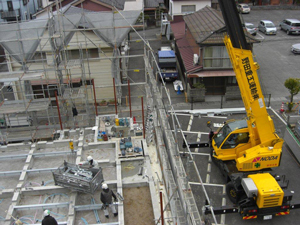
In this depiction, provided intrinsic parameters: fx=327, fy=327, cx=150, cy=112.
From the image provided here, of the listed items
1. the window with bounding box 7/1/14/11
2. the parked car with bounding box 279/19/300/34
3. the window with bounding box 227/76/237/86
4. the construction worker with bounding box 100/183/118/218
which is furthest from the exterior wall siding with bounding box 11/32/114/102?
the parked car with bounding box 279/19/300/34

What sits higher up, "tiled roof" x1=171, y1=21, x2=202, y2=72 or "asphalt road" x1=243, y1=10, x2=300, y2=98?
"tiled roof" x1=171, y1=21, x2=202, y2=72

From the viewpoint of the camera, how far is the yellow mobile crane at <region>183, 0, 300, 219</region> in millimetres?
14859

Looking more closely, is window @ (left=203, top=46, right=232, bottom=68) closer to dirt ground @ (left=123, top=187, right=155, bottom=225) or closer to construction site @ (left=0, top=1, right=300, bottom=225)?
construction site @ (left=0, top=1, right=300, bottom=225)

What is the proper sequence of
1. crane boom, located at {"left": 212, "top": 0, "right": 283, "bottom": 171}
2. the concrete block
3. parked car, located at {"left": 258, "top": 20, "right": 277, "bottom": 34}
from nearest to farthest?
1. the concrete block
2. crane boom, located at {"left": 212, "top": 0, "right": 283, "bottom": 171}
3. parked car, located at {"left": 258, "top": 20, "right": 277, "bottom": 34}

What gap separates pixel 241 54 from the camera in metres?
16.2

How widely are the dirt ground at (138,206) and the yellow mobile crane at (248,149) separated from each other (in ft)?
9.34

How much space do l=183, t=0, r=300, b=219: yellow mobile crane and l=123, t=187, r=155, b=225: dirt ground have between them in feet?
9.34

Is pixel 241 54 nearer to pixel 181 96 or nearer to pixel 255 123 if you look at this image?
pixel 255 123

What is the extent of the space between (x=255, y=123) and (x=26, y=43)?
15.1 meters

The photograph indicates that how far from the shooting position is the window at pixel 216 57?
2794cm

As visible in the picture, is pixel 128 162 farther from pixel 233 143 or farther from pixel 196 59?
pixel 196 59

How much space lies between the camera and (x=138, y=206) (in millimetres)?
13305

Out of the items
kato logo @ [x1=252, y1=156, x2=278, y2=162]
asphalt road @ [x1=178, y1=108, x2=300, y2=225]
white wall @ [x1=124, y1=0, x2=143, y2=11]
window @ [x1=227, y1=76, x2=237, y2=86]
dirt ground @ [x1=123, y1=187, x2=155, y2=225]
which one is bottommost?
asphalt road @ [x1=178, y1=108, x2=300, y2=225]

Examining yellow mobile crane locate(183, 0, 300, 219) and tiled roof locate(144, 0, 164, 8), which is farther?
tiled roof locate(144, 0, 164, 8)
